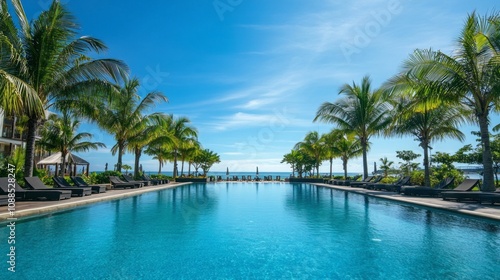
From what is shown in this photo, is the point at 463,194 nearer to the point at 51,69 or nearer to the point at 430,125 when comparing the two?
the point at 430,125

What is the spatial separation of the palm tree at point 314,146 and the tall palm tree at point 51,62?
2608 cm

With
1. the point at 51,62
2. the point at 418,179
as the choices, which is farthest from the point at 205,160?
the point at 51,62

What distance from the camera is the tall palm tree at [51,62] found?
9992 millimetres

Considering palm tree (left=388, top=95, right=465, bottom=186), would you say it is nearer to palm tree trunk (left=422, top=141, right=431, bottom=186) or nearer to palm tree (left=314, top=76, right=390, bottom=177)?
palm tree trunk (left=422, top=141, right=431, bottom=186)

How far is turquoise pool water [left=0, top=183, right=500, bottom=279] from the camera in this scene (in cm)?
434

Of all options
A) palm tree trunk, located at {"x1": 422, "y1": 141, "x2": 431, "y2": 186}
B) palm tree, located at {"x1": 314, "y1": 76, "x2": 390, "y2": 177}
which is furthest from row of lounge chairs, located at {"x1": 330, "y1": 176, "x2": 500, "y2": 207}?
palm tree, located at {"x1": 314, "y1": 76, "x2": 390, "y2": 177}

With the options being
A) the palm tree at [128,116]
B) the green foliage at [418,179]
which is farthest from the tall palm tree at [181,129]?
the green foliage at [418,179]

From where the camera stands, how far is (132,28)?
44.9 feet

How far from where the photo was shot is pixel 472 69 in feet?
36.0

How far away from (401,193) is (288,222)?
32.3 ft

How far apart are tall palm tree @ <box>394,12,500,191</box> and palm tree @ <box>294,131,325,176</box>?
2199 cm

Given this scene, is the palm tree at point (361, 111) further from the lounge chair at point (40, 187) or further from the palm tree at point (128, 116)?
the lounge chair at point (40, 187)

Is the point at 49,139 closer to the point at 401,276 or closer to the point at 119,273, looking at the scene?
the point at 119,273

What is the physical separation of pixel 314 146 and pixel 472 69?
24014mm
